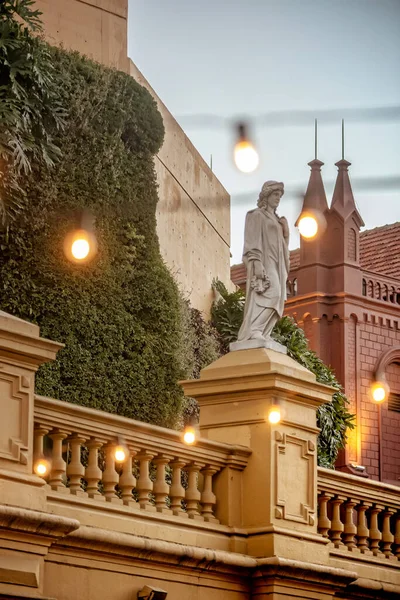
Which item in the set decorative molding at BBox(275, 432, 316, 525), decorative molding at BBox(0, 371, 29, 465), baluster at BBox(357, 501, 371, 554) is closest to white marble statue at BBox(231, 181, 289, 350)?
decorative molding at BBox(275, 432, 316, 525)

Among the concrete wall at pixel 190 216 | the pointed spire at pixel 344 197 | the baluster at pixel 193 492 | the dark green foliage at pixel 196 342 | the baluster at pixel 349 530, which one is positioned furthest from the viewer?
the pointed spire at pixel 344 197

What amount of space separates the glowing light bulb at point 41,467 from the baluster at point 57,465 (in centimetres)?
8

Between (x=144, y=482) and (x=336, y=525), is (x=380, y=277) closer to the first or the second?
(x=336, y=525)

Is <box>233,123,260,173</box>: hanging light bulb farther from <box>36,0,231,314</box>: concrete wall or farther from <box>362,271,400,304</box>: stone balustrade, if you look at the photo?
<box>362,271,400,304</box>: stone balustrade

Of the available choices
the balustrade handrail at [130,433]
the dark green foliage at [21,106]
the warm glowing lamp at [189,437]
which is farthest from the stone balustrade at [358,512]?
the dark green foliage at [21,106]

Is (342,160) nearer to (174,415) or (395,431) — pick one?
(395,431)

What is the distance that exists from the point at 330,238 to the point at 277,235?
27.1 meters

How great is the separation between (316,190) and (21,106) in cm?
2023

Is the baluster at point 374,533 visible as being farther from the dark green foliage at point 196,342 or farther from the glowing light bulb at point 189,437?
the dark green foliage at point 196,342

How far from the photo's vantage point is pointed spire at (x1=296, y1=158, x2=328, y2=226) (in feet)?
133

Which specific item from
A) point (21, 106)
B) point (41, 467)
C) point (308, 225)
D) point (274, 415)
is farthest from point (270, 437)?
point (21, 106)

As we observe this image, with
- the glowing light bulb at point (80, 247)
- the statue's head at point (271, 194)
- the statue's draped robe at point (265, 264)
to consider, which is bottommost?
the statue's draped robe at point (265, 264)

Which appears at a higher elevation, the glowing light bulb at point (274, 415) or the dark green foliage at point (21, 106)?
the dark green foliage at point (21, 106)

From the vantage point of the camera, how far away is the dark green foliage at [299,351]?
94.4 feet
